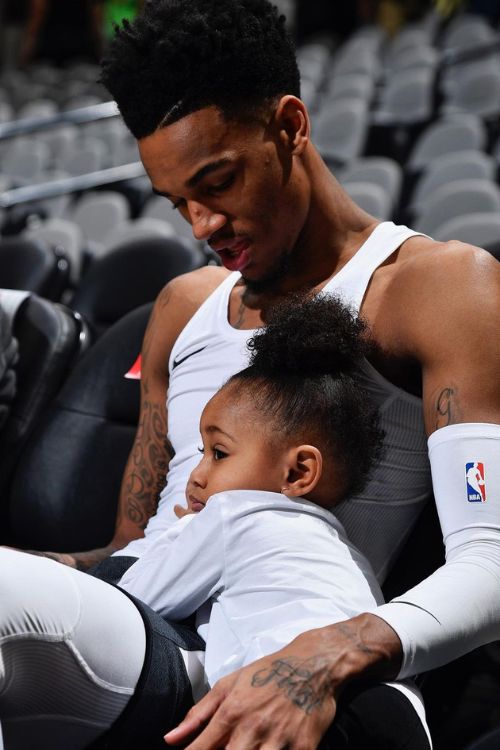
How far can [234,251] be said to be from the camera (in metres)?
1.43

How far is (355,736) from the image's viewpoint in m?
0.94

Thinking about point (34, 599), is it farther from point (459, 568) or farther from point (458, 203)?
point (458, 203)

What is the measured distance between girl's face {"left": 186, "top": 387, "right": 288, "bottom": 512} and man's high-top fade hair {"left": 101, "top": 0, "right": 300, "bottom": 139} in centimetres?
43

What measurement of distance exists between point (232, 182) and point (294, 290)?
0.20m

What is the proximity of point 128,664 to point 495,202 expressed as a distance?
2.76 meters

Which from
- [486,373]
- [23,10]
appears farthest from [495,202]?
[23,10]

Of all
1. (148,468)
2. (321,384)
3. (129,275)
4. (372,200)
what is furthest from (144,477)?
(372,200)

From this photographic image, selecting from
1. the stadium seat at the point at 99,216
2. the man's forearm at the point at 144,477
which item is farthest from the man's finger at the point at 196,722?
the stadium seat at the point at 99,216

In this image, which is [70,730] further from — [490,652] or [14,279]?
[14,279]

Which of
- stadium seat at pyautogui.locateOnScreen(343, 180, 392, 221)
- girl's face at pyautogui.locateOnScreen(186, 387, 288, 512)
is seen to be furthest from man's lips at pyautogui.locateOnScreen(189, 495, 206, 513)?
stadium seat at pyautogui.locateOnScreen(343, 180, 392, 221)

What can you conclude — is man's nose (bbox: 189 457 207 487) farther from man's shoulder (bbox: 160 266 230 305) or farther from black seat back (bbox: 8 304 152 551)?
black seat back (bbox: 8 304 152 551)

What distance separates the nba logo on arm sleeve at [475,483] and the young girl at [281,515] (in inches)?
5.5

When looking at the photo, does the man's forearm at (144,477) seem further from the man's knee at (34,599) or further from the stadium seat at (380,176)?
the stadium seat at (380,176)

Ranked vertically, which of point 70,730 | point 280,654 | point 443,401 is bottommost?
point 70,730
